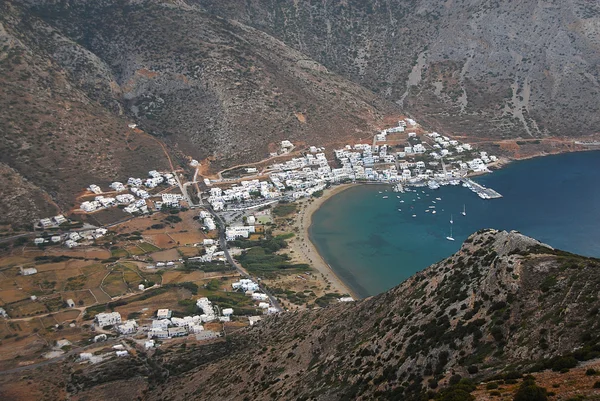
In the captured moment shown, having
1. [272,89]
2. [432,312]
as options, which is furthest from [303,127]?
[432,312]

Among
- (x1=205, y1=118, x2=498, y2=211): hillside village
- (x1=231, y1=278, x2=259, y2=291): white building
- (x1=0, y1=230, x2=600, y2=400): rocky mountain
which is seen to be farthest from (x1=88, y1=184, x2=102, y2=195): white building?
(x1=0, y1=230, x2=600, y2=400): rocky mountain

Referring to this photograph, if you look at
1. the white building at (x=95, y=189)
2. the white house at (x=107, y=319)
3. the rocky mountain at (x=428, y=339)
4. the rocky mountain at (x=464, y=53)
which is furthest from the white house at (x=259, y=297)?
the rocky mountain at (x=464, y=53)

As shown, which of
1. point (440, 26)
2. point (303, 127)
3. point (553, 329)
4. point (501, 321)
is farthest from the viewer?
point (440, 26)

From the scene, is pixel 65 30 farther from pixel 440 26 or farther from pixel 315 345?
pixel 315 345

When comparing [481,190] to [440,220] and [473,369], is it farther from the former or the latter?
[473,369]

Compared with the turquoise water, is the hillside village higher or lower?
higher

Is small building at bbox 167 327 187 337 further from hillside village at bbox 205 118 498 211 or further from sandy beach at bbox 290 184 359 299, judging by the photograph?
hillside village at bbox 205 118 498 211
